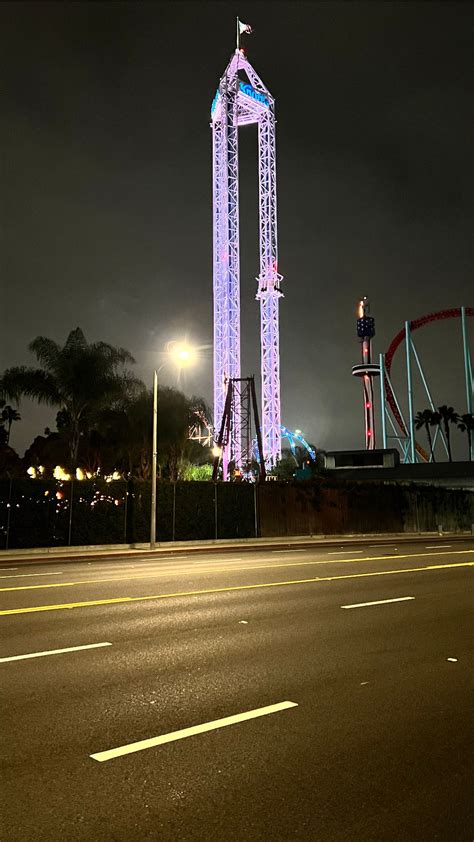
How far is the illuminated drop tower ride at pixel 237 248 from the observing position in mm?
84750

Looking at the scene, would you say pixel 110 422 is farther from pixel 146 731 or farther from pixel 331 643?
pixel 146 731

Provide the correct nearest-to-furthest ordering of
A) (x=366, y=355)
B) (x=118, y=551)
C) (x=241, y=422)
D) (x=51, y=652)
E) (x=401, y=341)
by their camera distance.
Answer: (x=51, y=652) < (x=118, y=551) < (x=241, y=422) < (x=401, y=341) < (x=366, y=355)

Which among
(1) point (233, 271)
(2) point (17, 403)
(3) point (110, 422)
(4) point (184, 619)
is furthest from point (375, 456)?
(4) point (184, 619)

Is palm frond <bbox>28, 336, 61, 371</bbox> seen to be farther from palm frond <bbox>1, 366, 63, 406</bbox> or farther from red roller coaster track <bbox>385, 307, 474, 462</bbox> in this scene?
red roller coaster track <bbox>385, 307, 474, 462</bbox>

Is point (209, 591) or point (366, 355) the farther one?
point (366, 355)

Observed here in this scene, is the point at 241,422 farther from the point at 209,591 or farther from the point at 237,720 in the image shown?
the point at 237,720

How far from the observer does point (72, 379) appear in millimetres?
35844

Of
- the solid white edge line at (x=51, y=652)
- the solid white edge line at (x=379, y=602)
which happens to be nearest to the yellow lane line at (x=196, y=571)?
the solid white edge line at (x=51, y=652)

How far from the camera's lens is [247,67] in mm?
95188

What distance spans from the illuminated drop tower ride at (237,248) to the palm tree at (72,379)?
4219 centimetres

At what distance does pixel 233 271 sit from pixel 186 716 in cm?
8232

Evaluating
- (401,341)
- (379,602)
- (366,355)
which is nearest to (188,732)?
(379,602)

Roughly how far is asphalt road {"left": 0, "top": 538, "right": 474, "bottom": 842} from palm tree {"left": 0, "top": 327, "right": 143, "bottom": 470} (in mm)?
25440

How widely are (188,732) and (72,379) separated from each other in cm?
3205
